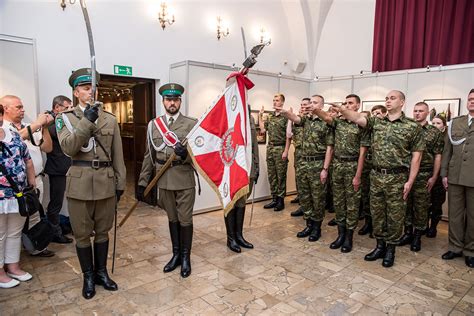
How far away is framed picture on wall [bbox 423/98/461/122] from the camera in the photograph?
5043mm

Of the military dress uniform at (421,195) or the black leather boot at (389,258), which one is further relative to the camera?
the military dress uniform at (421,195)

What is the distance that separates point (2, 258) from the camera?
9.20ft

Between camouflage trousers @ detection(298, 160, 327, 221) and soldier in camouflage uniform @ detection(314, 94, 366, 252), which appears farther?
camouflage trousers @ detection(298, 160, 327, 221)

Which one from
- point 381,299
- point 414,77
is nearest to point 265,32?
point 414,77

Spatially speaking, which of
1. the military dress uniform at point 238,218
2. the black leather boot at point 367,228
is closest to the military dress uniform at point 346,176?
the black leather boot at point 367,228

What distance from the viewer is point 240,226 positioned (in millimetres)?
3793

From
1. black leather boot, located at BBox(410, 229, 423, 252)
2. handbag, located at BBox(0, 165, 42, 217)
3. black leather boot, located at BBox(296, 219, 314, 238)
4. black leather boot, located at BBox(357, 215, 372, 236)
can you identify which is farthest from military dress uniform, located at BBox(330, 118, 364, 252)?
handbag, located at BBox(0, 165, 42, 217)

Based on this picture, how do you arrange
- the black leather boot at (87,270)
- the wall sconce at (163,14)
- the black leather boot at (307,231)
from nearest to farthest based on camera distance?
1. the black leather boot at (87,270)
2. the black leather boot at (307,231)
3. the wall sconce at (163,14)

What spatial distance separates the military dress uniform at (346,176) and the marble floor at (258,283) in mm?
251

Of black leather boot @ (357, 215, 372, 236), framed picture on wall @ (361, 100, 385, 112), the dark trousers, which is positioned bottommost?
black leather boot @ (357, 215, 372, 236)

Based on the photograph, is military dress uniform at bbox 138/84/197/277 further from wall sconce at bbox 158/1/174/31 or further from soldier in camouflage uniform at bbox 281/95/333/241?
wall sconce at bbox 158/1/174/31

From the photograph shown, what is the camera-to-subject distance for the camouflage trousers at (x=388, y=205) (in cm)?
325

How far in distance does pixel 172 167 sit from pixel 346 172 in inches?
76.6

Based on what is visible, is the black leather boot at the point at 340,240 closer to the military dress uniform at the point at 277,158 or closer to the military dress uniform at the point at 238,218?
the military dress uniform at the point at 238,218
